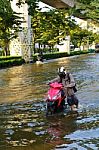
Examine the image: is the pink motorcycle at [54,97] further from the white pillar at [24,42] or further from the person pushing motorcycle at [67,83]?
the white pillar at [24,42]

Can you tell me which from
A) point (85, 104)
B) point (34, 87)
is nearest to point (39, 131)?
point (85, 104)

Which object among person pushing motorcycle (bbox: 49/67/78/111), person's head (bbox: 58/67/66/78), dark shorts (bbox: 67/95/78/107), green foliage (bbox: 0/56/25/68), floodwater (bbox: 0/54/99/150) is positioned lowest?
green foliage (bbox: 0/56/25/68)

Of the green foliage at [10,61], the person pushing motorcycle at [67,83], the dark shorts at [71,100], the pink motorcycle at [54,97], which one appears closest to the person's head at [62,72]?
the person pushing motorcycle at [67,83]

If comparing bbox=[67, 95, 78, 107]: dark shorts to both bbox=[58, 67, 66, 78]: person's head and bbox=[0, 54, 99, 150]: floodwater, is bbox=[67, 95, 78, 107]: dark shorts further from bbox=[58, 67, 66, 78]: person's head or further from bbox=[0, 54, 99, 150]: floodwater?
bbox=[58, 67, 66, 78]: person's head

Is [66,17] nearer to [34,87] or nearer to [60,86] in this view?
[34,87]

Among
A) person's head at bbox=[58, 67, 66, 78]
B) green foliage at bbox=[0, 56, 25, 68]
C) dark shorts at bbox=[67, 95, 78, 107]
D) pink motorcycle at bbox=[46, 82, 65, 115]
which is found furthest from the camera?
green foliage at bbox=[0, 56, 25, 68]

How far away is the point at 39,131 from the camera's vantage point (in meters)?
9.15

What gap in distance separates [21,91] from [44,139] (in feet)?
27.5

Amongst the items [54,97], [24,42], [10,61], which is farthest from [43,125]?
[24,42]

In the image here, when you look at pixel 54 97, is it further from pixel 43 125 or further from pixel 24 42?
pixel 24 42

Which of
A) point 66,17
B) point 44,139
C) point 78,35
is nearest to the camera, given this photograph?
point 44,139

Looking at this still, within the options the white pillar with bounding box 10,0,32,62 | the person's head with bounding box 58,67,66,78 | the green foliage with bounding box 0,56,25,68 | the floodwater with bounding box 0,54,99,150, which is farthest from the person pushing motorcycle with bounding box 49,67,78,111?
the white pillar with bounding box 10,0,32,62

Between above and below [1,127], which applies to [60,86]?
above

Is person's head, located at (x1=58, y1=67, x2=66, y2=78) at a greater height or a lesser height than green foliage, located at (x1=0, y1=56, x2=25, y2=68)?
greater
